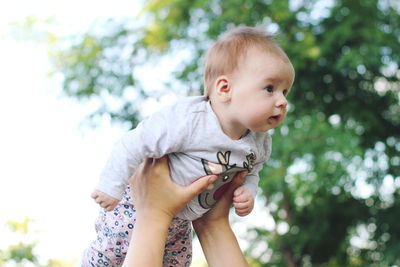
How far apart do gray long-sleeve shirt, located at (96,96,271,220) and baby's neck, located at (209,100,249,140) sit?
0.9 inches

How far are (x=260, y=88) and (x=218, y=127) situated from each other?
7.8 inches

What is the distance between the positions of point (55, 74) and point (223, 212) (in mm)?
7713

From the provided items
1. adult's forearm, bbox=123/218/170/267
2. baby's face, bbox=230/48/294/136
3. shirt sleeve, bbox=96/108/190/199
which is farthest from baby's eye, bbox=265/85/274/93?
adult's forearm, bbox=123/218/170/267

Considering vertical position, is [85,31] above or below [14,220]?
above

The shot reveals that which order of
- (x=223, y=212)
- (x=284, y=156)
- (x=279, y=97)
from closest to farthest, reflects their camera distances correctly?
(x=279, y=97)
(x=223, y=212)
(x=284, y=156)

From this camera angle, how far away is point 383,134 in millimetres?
8758

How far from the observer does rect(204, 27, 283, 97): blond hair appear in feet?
5.49

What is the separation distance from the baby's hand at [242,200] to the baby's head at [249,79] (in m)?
Answer: 0.26

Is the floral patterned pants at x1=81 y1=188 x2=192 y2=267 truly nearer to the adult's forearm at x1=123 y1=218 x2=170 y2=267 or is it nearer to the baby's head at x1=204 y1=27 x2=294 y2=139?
the adult's forearm at x1=123 y1=218 x2=170 y2=267

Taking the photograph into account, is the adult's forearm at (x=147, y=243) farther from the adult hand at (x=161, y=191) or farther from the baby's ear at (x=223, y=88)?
the baby's ear at (x=223, y=88)

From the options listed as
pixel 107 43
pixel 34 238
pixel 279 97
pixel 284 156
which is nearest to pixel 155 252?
pixel 279 97

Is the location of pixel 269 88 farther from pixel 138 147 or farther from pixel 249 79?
pixel 138 147

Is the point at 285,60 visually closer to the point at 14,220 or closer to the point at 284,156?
the point at 284,156

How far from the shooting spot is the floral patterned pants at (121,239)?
186cm
